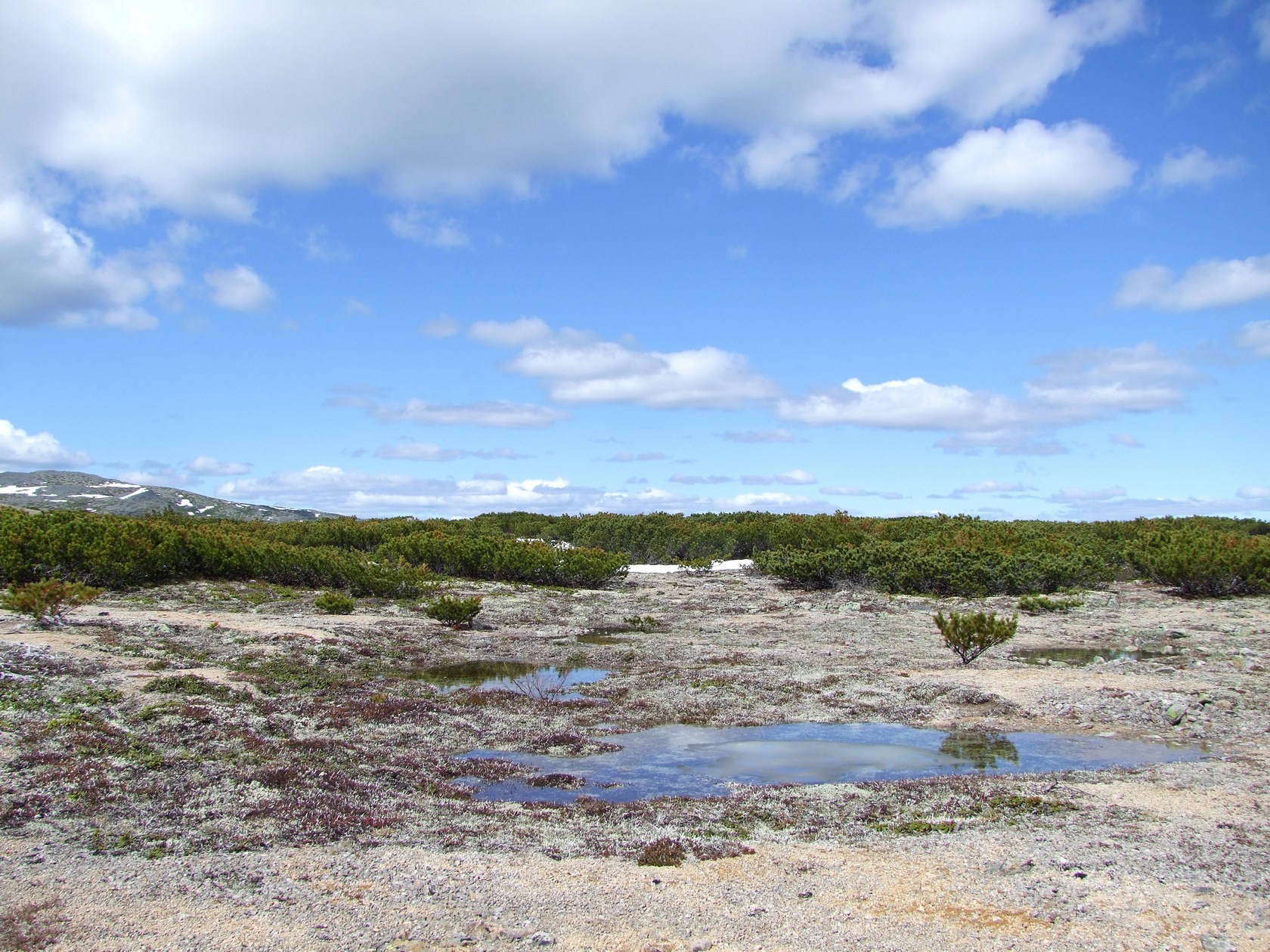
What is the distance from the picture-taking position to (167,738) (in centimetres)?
1172

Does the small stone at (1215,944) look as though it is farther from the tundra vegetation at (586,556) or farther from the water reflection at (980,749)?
the tundra vegetation at (586,556)

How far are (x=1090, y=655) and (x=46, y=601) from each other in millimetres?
24289

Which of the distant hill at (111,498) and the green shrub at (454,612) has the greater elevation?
the distant hill at (111,498)

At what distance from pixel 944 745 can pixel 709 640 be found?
11923mm

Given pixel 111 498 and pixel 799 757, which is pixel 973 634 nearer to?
pixel 799 757

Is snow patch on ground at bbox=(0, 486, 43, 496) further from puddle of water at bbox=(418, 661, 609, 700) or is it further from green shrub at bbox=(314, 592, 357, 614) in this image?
puddle of water at bbox=(418, 661, 609, 700)

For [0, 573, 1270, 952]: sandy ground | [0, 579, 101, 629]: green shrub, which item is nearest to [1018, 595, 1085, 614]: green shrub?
[0, 573, 1270, 952]: sandy ground

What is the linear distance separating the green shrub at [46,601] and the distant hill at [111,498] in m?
53.1

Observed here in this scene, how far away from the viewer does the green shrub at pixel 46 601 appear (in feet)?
61.8

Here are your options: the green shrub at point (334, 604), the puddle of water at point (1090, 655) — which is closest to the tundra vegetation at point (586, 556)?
the green shrub at point (334, 604)

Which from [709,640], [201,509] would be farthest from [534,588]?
[201,509]

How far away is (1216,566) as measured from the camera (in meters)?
31.3

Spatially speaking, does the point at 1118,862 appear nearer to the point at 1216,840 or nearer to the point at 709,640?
the point at 1216,840

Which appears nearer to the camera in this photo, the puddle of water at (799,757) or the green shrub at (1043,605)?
the puddle of water at (799,757)
